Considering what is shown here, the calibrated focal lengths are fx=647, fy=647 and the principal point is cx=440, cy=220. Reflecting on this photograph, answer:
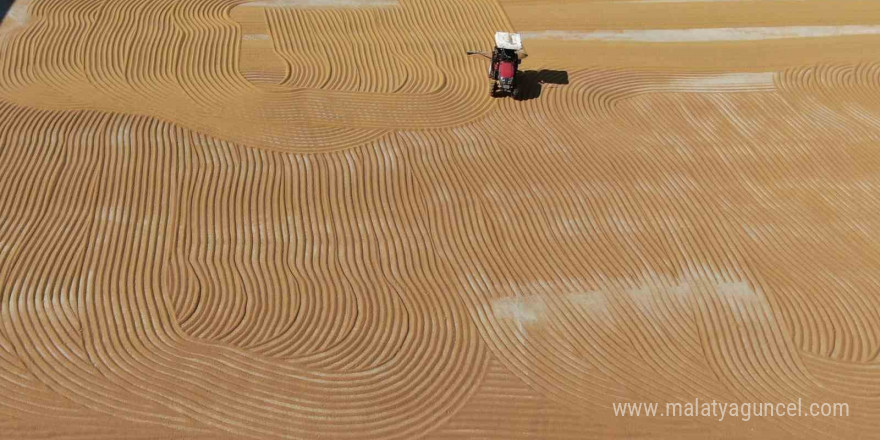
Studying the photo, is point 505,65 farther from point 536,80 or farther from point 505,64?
point 536,80

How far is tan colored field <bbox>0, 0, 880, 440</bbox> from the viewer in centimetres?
845

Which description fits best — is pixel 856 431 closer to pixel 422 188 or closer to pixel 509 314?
pixel 509 314

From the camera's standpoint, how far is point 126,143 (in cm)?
1170

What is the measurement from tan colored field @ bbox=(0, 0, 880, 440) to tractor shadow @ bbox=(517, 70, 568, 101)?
10 cm

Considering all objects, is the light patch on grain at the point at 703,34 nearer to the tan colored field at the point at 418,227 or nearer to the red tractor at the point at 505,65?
the tan colored field at the point at 418,227

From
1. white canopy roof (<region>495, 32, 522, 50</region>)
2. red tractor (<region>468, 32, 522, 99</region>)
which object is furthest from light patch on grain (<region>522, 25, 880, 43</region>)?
red tractor (<region>468, 32, 522, 99</region>)

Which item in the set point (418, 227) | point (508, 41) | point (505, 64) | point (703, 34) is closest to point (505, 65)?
point (505, 64)

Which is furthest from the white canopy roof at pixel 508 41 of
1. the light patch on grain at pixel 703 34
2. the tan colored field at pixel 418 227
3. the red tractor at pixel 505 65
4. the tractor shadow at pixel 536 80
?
the light patch on grain at pixel 703 34

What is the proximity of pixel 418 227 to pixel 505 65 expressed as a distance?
15.2 ft

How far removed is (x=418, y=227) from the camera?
10656mm

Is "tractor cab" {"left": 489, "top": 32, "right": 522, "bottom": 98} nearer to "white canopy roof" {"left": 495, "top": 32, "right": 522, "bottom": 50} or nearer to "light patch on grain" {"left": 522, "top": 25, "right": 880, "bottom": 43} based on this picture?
"white canopy roof" {"left": 495, "top": 32, "right": 522, "bottom": 50}

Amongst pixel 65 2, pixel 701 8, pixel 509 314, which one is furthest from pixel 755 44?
pixel 65 2

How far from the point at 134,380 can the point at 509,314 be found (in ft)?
16.7

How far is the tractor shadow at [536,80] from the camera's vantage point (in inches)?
551
